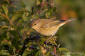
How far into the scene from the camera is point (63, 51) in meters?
2.48

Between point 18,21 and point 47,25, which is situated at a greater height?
point 18,21

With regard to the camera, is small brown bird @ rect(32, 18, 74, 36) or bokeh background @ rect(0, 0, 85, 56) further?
small brown bird @ rect(32, 18, 74, 36)

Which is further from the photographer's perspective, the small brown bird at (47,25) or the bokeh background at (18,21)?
the small brown bird at (47,25)

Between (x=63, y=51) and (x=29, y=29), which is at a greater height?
(x=29, y=29)

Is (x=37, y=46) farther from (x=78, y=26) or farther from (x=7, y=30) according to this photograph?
(x=78, y=26)

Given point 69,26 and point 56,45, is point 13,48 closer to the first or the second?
point 56,45

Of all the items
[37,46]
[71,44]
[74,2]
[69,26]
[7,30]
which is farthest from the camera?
[74,2]

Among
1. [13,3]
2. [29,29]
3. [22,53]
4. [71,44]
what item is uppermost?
[13,3]

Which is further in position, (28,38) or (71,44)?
(71,44)

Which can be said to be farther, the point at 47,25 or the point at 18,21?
the point at 47,25

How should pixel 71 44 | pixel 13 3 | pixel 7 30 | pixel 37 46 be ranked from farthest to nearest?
1. pixel 71 44
2. pixel 13 3
3. pixel 7 30
4. pixel 37 46

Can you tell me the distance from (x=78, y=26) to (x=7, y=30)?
138 inches

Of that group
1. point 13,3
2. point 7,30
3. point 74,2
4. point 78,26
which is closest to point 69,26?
point 78,26

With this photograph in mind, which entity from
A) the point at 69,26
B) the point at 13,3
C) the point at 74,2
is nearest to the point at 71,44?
the point at 69,26
